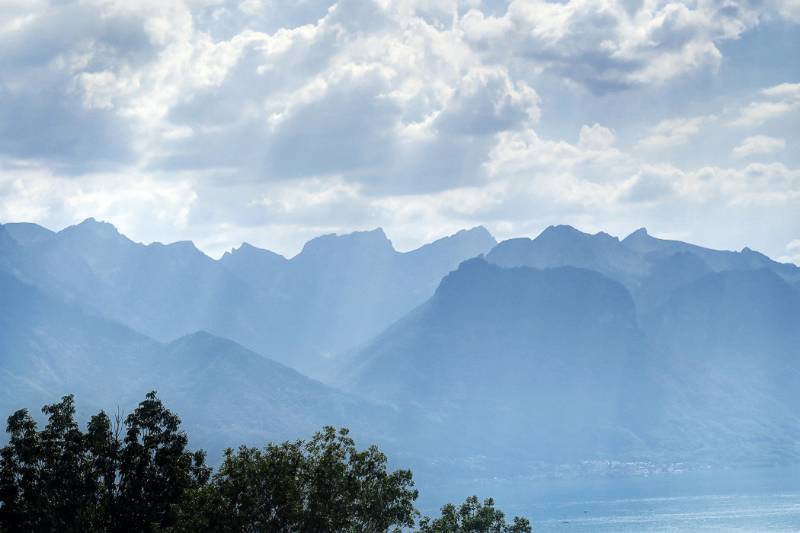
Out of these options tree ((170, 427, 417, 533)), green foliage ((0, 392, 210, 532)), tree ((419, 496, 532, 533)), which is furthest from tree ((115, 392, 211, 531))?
tree ((419, 496, 532, 533))

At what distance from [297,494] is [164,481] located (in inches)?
493

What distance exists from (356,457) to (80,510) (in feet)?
58.3

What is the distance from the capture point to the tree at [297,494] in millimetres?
58750

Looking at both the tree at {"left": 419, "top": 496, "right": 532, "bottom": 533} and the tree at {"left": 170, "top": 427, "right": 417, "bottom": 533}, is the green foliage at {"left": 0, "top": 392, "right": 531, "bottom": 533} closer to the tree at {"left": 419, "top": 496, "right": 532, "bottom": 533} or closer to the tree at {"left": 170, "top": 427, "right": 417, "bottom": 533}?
the tree at {"left": 170, "top": 427, "right": 417, "bottom": 533}

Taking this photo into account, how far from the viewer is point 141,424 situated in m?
68.1

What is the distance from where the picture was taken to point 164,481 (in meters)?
67.8

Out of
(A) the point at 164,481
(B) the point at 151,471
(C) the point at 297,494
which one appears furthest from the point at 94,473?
(C) the point at 297,494

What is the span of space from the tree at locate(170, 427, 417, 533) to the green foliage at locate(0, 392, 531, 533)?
66 millimetres

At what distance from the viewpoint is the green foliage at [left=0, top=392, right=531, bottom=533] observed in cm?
5994

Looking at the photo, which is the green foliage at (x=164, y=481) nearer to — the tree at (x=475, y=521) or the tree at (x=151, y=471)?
the tree at (x=151, y=471)

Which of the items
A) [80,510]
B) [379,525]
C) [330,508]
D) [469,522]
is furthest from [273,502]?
[469,522]

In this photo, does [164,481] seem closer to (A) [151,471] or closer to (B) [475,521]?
(A) [151,471]

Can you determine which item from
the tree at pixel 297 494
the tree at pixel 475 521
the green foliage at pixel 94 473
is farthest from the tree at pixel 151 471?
the tree at pixel 475 521

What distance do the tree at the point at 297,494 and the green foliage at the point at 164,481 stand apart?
0.22ft
